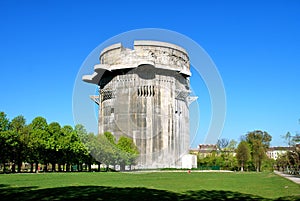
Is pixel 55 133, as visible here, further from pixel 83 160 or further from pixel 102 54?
pixel 102 54

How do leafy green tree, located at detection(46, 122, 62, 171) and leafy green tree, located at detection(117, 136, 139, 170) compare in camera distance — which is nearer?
leafy green tree, located at detection(46, 122, 62, 171)

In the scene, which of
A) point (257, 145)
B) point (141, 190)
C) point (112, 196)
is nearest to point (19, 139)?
point (141, 190)

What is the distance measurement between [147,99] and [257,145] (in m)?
33.6

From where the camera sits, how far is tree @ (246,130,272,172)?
277 feet

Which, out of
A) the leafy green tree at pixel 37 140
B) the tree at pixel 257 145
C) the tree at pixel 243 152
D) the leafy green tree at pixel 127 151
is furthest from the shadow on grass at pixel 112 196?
the tree at pixel 257 145

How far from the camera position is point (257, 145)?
85.6 meters

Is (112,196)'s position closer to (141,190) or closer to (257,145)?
(141,190)

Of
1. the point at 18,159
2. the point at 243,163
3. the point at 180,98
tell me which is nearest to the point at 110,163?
the point at 18,159

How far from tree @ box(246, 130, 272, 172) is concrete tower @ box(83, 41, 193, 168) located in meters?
20.7

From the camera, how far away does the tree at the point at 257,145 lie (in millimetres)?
84500

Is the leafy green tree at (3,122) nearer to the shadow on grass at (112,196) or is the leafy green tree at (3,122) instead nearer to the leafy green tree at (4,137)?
the leafy green tree at (4,137)

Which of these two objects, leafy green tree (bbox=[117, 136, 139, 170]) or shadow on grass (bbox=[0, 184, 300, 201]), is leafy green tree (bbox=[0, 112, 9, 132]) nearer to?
leafy green tree (bbox=[117, 136, 139, 170])

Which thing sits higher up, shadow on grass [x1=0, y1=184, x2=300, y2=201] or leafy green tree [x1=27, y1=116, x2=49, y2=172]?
leafy green tree [x1=27, y1=116, x2=49, y2=172]

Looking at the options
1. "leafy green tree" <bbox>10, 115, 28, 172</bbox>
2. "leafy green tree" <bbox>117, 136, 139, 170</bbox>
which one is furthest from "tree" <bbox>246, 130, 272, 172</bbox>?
"leafy green tree" <bbox>10, 115, 28, 172</bbox>
